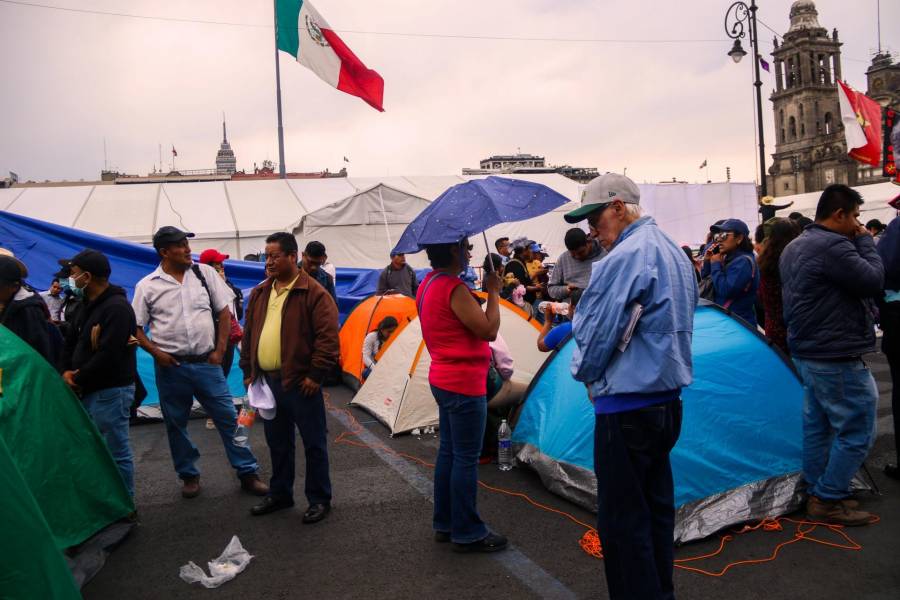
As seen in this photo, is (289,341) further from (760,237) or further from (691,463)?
(760,237)

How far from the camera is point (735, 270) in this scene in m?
5.92

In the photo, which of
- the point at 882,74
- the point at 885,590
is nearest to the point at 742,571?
the point at 885,590

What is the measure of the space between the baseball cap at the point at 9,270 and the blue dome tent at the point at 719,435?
3706mm

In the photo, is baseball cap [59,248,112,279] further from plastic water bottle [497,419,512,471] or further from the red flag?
the red flag

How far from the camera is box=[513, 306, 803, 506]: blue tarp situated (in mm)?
4332

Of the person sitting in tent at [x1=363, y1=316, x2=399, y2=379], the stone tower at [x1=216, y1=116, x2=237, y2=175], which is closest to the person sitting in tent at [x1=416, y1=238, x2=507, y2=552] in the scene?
the person sitting in tent at [x1=363, y1=316, x2=399, y2=379]

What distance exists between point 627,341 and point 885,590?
6.77ft

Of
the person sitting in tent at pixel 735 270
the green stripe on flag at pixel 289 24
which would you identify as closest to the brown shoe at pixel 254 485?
the person sitting in tent at pixel 735 270

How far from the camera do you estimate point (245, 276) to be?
1003 centimetres

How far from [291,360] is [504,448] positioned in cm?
195

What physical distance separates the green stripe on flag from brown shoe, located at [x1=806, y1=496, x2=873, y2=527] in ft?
34.6

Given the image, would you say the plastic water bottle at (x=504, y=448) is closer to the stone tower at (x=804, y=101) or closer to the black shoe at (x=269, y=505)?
the black shoe at (x=269, y=505)

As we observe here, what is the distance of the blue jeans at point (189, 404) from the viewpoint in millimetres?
5188

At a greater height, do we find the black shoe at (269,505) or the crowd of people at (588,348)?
the crowd of people at (588,348)
